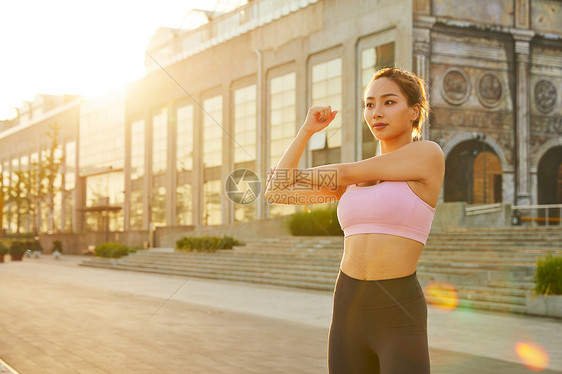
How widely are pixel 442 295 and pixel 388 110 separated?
14.0 meters

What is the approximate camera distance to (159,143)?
60.0m

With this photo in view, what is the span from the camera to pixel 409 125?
2.74 metres

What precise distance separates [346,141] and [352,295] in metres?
36.5

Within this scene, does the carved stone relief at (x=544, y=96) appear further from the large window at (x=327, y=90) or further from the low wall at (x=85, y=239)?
the low wall at (x=85, y=239)

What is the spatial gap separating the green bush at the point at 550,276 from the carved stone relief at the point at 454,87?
22550mm

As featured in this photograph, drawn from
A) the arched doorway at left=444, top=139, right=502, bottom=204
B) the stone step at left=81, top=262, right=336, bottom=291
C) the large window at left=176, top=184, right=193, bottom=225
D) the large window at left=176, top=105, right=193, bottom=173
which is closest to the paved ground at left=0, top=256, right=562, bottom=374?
the stone step at left=81, top=262, right=336, bottom=291

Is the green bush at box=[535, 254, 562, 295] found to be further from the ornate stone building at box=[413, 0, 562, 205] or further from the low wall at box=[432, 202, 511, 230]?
the ornate stone building at box=[413, 0, 562, 205]

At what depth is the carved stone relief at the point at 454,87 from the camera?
115 ft

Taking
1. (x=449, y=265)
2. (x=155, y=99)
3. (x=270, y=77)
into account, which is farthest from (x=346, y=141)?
(x=155, y=99)

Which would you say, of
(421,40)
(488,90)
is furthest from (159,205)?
(488,90)

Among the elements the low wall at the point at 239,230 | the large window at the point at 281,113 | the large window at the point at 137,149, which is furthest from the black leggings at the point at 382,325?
the large window at the point at 137,149

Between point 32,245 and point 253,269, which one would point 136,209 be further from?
point 253,269

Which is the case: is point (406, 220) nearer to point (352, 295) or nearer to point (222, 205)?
point (352, 295)

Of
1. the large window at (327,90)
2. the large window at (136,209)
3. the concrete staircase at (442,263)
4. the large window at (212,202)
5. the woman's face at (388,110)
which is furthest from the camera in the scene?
the large window at (136,209)
